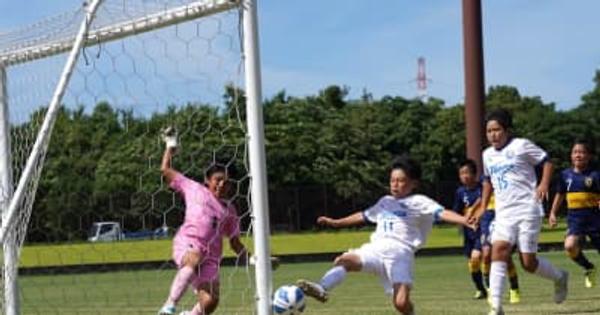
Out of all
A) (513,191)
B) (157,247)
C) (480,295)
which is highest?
(513,191)

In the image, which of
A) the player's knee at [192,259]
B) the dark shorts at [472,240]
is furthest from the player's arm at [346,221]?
the dark shorts at [472,240]

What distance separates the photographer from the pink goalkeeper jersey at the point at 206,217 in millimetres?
9117

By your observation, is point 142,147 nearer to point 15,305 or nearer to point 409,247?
point 15,305

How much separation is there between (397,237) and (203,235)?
1.55m

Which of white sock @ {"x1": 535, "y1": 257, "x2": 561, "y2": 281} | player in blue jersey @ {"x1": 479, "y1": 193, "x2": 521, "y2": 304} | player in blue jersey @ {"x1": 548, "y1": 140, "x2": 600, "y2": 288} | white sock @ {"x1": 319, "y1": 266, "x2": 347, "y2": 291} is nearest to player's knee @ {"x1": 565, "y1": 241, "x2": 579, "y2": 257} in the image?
player in blue jersey @ {"x1": 548, "y1": 140, "x2": 600, "y2": 288}

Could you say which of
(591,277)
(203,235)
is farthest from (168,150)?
(591,277)

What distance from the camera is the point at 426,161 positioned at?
227 ft

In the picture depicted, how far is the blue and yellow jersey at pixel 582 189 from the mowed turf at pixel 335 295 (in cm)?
103

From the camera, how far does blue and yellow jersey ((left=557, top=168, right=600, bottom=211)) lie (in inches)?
537

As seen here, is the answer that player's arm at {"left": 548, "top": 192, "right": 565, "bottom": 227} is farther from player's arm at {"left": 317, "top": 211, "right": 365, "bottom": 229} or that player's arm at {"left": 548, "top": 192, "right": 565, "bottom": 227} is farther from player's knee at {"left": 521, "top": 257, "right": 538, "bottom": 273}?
player's arm at {"left": 317, "top": 211, "right": 365, "bottom": 229}

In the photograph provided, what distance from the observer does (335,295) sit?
14.8 meters

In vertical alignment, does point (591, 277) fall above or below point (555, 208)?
below

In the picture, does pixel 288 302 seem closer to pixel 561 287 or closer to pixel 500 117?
pixel 500 117

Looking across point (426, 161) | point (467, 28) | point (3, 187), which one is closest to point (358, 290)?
point (3, 187)
